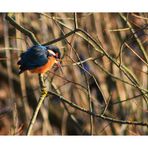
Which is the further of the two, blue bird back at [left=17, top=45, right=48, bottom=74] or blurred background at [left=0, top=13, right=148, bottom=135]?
blurred background at [left=0, top=13, right=148, bottom=135]

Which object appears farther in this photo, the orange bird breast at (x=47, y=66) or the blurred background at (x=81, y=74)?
the blurred background at (x=81, y=74)

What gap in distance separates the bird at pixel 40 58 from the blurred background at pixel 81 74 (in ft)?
0.19

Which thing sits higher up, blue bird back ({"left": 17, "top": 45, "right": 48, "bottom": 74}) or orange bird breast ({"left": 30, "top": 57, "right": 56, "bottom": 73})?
blue bird back ({"left": 17, "top": 45, "right": 48, "bottom": 74})

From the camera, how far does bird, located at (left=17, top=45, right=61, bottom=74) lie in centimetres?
276

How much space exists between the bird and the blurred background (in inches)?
2.3

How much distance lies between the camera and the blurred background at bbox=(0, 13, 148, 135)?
295 cm

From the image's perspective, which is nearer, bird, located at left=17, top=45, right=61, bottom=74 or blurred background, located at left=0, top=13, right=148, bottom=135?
bird, located at left=17, top=45, right=61, bottom=74

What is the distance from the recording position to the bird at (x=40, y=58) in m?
2.76

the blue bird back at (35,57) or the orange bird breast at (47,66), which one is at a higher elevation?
the blue bird back at (35,57)

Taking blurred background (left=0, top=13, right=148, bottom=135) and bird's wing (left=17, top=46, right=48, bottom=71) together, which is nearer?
bird's wing (left=17, top=46, right=48, bottom=71)

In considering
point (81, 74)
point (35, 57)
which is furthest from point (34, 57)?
point (81, 74)

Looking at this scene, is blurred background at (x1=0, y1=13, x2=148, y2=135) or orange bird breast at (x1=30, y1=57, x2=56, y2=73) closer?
orange bird breast at (x1=30, y1=57, x2=56, y2=73)
